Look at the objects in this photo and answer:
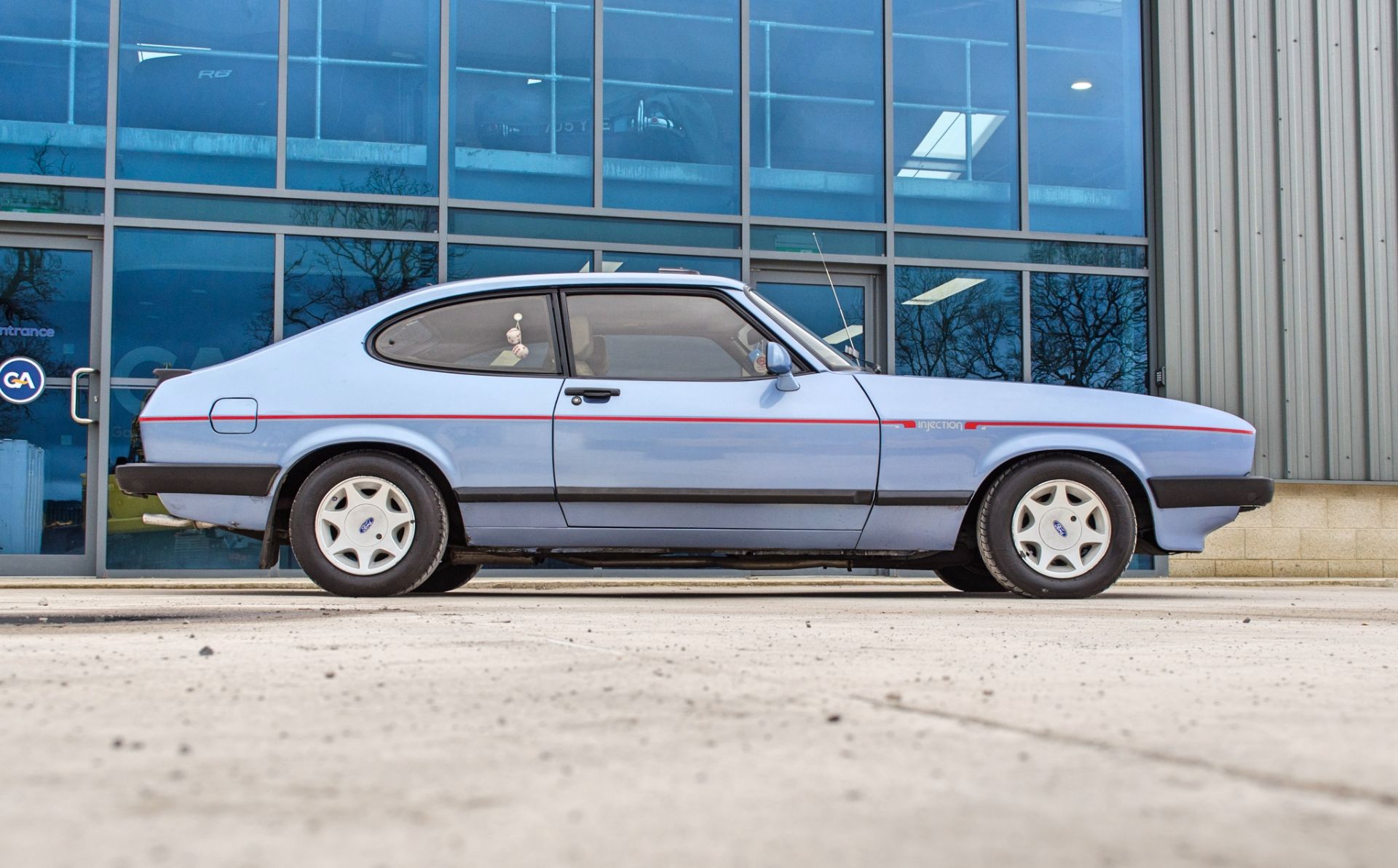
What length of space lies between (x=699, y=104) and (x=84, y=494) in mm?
5314

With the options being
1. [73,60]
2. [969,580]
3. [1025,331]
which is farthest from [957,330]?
[73,60]

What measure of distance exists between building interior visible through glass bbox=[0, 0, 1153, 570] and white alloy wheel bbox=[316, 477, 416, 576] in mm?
3738

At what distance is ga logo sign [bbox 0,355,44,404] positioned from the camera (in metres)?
8.65

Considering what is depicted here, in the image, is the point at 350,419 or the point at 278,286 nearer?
the point at 350,419

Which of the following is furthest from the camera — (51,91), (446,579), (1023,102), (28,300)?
(1023,102)

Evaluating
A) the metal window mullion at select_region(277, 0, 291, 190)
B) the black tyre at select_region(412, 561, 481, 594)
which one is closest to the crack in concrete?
the black tyre at select_region(412, 561, 481, 594)

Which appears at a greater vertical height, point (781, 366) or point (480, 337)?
point (480, 337)

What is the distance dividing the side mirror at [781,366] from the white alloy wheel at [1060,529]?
3.73 feet

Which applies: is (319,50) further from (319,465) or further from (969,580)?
(969,580)

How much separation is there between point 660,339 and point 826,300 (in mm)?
4590

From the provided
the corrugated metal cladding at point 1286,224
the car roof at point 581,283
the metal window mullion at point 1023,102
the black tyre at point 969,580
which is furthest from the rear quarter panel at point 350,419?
the corrugated metal cladding at point 1286,224

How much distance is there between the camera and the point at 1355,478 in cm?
1035

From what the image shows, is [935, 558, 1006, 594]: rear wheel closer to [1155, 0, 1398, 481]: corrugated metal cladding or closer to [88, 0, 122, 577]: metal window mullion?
[1155, 0, 1398, 481]: corrugated metal cladding

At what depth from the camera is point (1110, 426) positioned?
5.63 m
